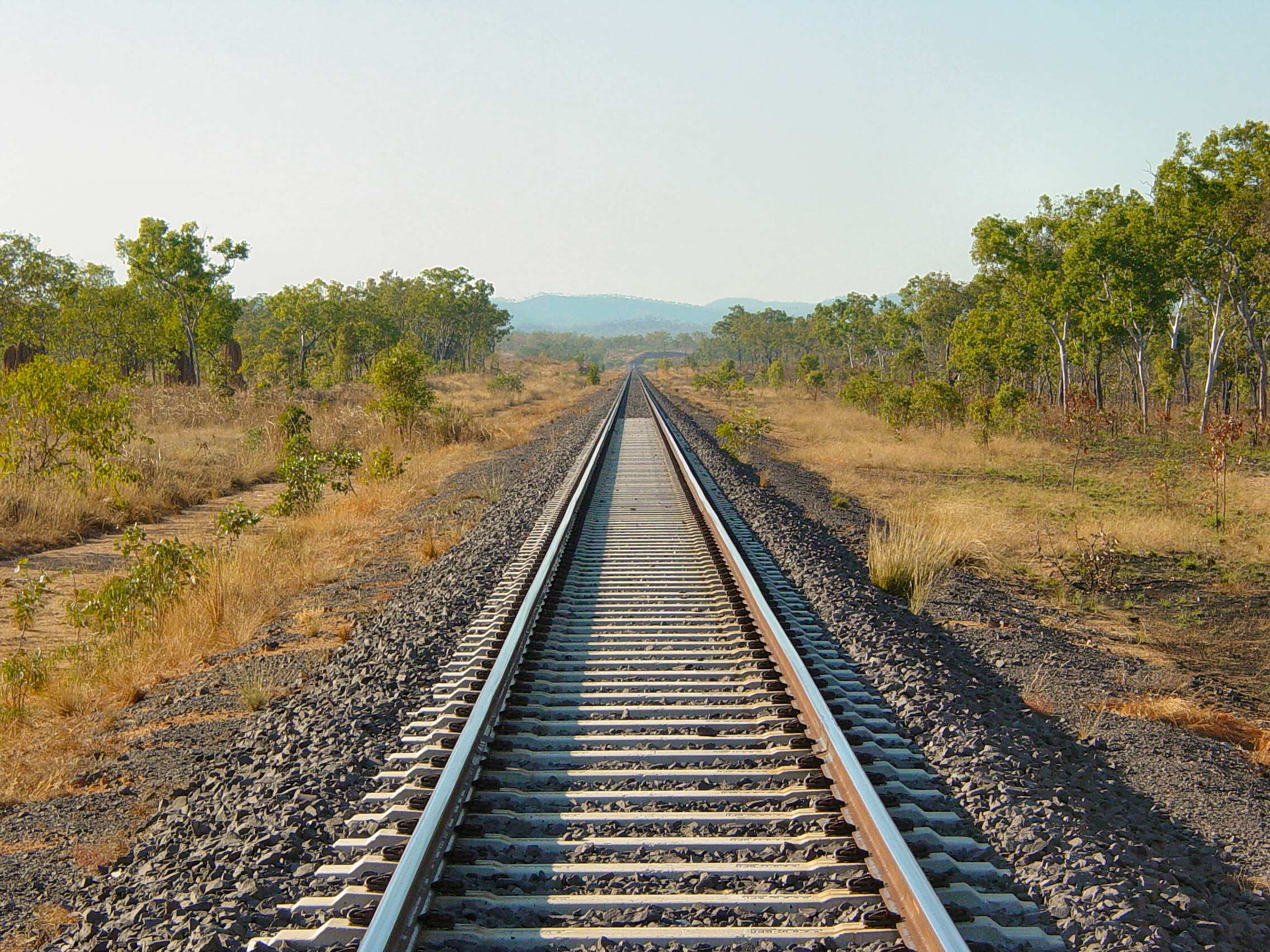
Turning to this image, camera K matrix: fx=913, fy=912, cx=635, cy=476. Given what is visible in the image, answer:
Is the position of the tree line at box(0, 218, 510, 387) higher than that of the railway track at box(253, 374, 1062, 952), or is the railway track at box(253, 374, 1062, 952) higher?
the tree line at box(0, 218, 510, 387)

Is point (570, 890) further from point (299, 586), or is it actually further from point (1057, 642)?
point (299, 586)

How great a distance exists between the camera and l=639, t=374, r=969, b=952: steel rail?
2.69m

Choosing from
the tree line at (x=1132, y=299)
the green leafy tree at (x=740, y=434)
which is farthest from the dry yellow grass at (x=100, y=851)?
the tree line at (x=1132, y=299)

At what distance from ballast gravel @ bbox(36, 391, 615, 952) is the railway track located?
0.53ft

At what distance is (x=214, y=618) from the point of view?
7.54 meters

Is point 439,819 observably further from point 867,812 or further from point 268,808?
point 867,812

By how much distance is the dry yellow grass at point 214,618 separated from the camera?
16.6 ft

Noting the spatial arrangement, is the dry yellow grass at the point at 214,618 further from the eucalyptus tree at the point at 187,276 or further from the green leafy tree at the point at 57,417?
the eucalyptus tree at the point at 187,276

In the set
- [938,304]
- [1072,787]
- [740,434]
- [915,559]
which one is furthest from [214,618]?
[938,304]

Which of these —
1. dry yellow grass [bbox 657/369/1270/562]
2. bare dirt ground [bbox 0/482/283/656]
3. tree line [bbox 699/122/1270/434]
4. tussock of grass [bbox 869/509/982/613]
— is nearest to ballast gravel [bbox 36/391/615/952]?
bare dirt ground [bbox 0/482/283/656]

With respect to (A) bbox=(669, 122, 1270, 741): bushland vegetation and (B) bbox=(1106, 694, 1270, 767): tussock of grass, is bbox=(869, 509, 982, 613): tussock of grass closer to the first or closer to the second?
(A) bbox=(669, 122, 1270, 741): bushland vegetation

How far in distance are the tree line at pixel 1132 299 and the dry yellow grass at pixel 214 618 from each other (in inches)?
605

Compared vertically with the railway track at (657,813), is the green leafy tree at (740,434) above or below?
above

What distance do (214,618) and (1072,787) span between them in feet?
21.1
